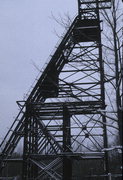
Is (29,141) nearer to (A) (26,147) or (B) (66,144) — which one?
(A) (26,147)

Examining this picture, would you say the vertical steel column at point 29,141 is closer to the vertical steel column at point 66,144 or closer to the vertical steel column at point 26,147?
the vertical steel column at point 26,147

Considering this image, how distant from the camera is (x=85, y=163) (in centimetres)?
5847

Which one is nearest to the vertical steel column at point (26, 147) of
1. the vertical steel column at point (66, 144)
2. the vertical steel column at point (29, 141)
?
the vertical steel column at point (29, 141)

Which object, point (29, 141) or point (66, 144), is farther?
point (29, 141)

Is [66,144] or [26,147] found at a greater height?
[66,144]

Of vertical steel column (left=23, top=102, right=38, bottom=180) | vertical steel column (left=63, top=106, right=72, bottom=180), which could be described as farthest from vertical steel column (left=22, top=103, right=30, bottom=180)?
vertical steel column (left=63, top=106, right=72, bottom=180)

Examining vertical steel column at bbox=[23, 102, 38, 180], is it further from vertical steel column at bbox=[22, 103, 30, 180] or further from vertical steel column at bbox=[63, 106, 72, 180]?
vertical steel column at bbox=[63, 106, 72, 180]

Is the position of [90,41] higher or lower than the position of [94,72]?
higher

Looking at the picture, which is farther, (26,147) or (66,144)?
(26,147)

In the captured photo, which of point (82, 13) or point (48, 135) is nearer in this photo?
point (48, 135)

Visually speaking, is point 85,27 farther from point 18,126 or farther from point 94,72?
point 18,126

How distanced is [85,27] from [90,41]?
3.56ft

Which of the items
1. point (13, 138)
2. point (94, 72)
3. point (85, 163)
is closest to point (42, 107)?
point (13, 138)

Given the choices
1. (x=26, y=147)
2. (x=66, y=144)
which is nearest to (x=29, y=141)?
(x=26, y=147)
